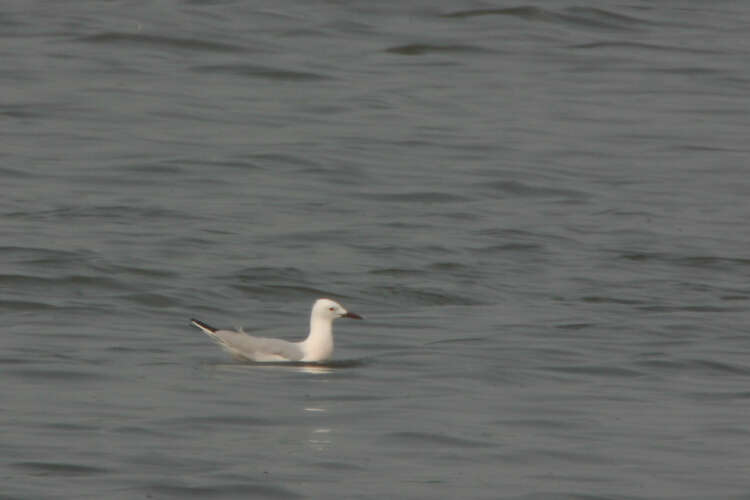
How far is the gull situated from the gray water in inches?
5.3

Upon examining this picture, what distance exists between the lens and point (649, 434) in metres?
11.4

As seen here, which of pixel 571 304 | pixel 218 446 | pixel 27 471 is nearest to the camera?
pixel 27 471

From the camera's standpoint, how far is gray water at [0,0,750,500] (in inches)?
424

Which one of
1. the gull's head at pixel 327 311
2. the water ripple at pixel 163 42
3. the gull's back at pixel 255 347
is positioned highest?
the water ripple at pixel 163 42

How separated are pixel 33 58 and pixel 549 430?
1952 centimetres

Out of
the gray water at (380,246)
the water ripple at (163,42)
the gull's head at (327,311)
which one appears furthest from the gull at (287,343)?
the water ripple at (163,42)

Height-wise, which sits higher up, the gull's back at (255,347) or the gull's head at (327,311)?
the gull's head at (327,311)

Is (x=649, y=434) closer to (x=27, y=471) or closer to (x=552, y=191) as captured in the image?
(x=27, y=471)

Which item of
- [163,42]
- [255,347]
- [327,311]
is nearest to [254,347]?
[255,347]

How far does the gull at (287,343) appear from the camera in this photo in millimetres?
13398

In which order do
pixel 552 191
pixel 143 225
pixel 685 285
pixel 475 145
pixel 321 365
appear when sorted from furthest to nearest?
1. pixel 475 145
2. pixel 552 191
3. pixel 143 225
4. pixel 685 285
5. pixel 321 365

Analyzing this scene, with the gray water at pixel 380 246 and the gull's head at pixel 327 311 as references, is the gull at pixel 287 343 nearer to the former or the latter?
the gull's head at pixel 327 311

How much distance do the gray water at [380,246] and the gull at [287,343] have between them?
0.14 meters

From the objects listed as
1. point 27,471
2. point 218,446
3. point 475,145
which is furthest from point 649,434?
point 475,145
